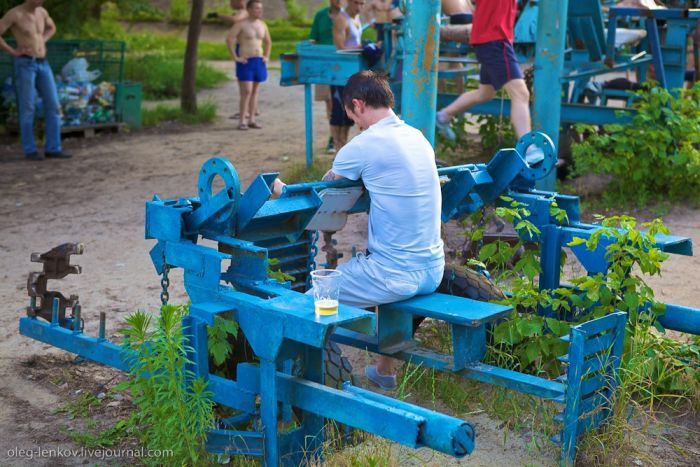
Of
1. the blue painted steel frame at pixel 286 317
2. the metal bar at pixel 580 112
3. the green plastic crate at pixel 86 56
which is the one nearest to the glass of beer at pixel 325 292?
the blue painted steel frame at pixel 286 317

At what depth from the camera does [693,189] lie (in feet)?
27.1

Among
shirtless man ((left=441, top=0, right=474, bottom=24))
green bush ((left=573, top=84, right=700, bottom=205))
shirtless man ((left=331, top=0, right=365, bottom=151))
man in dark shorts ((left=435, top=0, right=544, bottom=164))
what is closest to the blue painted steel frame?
man in dark shorts ((left=435, top=0, right=544, bottom=164))

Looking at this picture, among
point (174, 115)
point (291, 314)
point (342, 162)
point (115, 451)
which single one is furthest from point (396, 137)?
point (174, 115)

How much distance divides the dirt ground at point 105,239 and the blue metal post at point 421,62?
130cm

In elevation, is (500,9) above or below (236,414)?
above

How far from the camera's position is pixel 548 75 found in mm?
8039

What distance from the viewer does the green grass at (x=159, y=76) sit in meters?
15.6

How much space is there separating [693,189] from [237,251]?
5544 millimetres

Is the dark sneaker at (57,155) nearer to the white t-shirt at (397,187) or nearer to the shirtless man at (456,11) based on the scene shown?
the shirtless man at (456,11)

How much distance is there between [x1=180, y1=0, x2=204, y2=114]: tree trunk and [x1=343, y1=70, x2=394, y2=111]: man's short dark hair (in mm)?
8929

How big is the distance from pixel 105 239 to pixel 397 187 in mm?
3794

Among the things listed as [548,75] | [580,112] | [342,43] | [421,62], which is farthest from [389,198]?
[342,43]

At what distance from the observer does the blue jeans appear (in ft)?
34.7

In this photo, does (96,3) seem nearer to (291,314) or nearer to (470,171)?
(470,171)
